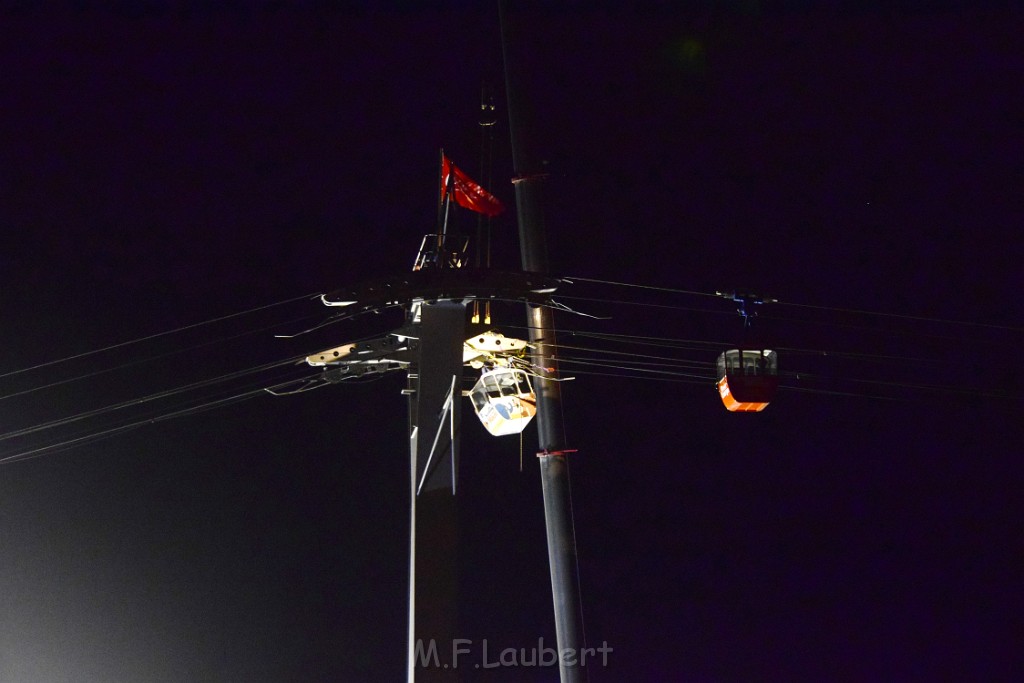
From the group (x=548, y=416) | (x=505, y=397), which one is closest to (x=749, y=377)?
(x=548, y=416)

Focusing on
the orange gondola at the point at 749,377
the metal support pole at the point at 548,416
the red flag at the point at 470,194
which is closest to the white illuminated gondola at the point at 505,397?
the metal support pole at the point at 548,416

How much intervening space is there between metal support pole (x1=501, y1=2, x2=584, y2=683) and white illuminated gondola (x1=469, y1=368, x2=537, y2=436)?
146 mm

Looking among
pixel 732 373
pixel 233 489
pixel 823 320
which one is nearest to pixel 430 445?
pixel 732 373

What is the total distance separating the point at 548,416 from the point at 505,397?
0.46 meters

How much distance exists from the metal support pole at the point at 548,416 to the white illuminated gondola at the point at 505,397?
0.15 m

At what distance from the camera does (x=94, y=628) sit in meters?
12.8

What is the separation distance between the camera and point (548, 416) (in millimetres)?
10391

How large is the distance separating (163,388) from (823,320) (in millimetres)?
9107

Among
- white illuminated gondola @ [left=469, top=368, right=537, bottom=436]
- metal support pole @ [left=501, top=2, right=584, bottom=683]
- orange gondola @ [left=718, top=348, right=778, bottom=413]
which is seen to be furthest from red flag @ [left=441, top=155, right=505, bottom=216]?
orange gondola @ [left=718, top=348, right=778, bottom=413]

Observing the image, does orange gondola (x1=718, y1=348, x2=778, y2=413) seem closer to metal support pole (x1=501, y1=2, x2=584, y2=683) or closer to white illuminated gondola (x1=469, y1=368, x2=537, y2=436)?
metal support pole (x1=501, y1=2, x2=584, y2=683)

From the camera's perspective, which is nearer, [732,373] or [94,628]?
[732,373]

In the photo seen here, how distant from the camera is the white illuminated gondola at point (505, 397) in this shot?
10.3m

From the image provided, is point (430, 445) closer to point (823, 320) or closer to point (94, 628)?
point (94, 628)

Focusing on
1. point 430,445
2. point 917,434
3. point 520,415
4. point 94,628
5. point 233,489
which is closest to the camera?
point 430,445
